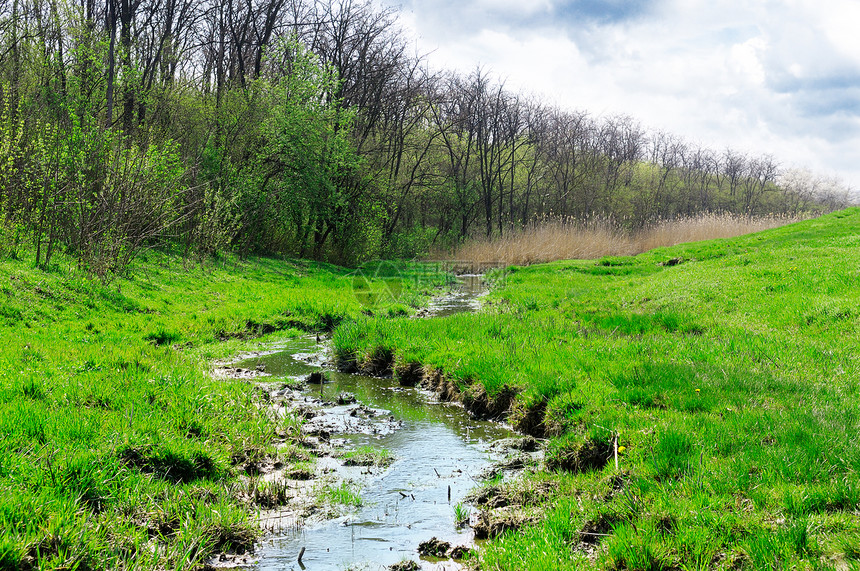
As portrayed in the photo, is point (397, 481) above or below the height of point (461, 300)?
below

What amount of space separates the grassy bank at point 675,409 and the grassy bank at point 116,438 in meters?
2.00

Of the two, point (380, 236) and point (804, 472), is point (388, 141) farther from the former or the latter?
point (804, 472)

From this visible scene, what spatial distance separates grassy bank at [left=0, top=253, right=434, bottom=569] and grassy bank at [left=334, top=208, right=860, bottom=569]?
6.56ft

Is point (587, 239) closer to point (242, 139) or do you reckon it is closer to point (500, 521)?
point (242, 139)

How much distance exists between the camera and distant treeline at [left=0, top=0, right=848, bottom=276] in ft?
39.0

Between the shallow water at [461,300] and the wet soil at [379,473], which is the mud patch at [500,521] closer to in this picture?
the wet soil at [379,473]

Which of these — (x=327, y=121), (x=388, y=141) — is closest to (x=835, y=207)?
(x=388, y=141)

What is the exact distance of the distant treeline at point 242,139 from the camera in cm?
1190

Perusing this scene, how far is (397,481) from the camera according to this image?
4.43m

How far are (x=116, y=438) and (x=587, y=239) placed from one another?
82.1 ft
